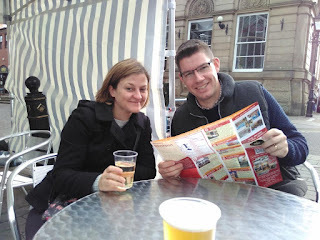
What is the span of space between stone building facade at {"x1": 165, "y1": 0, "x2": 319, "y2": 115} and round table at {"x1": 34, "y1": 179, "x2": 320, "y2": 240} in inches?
488

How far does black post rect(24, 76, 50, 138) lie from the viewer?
11.1 feet

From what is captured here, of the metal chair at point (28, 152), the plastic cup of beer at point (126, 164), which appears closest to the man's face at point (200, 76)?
the plastic cup of beer at point (126, 164)

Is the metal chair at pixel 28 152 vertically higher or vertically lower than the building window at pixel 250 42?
lower

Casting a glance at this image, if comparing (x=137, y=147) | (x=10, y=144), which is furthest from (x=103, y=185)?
(x=10, y=144)

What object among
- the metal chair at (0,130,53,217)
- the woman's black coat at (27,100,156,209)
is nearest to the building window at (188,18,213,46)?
the metal chair at (0,130,53,217)

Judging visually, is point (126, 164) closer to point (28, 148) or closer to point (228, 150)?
point (228, 150)

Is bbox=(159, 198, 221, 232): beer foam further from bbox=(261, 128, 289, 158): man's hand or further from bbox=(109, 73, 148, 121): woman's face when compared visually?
bbox=(109, 73, 148, 121): woman's face

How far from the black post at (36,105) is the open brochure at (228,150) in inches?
101

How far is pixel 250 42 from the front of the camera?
1360 centimetres

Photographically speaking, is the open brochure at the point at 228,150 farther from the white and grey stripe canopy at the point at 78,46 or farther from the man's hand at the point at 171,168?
the white and grey stripe canopy at the point at 78,46

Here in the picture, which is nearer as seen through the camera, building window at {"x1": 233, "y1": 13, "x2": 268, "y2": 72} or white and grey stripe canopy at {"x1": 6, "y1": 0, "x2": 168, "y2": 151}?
white and grey stripe canopy at {"x1": 6, "y1": 0, "x2": 168, "y2": 151}

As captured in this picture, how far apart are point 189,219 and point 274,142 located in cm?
86

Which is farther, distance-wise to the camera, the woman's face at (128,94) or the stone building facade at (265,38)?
the stone building facade at (265,38)

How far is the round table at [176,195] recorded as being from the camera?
0.87 metres
